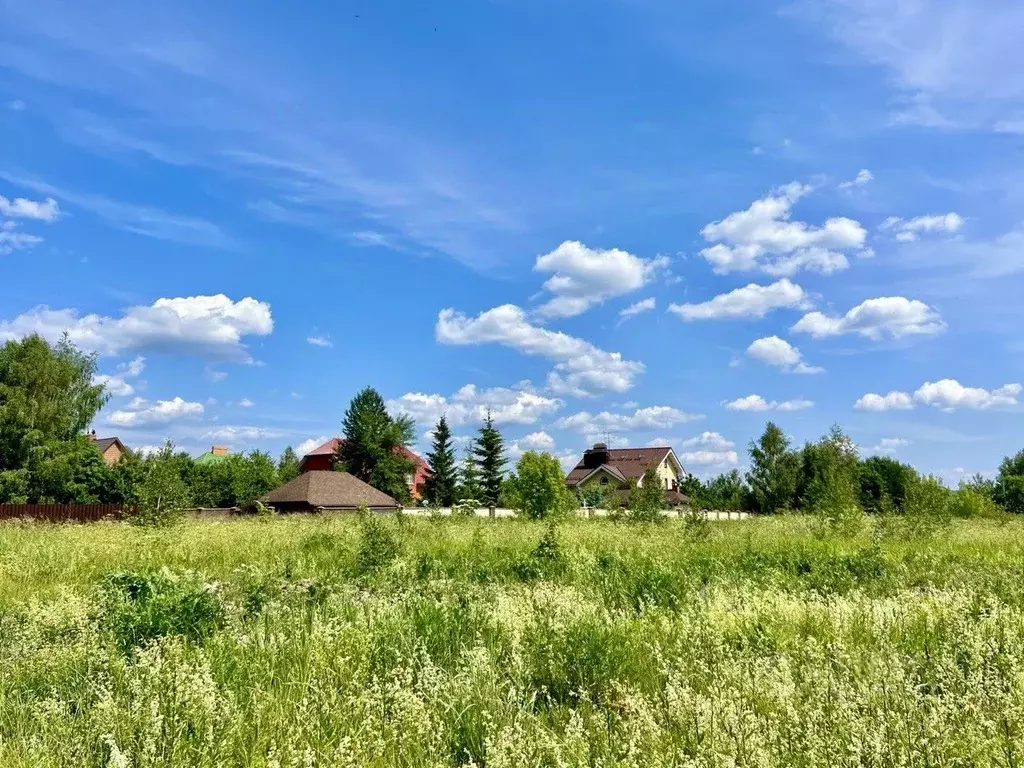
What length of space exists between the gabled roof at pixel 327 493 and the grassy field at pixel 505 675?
37314mm

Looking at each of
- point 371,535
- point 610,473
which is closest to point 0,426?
point 371,535

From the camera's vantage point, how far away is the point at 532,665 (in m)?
4.59

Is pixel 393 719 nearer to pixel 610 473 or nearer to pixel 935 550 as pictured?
pixel 935 550

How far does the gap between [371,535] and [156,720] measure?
854cm

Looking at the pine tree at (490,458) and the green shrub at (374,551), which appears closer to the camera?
the green shrub at (374,551)

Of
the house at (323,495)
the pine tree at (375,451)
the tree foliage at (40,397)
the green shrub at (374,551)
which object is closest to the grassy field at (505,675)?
the green shrub at (374,551)

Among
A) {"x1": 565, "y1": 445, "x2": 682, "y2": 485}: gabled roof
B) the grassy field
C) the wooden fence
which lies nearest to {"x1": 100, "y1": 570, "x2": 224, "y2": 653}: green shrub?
the grassy field

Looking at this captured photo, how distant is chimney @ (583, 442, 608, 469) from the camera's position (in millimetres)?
85375

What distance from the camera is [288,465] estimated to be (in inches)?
3748

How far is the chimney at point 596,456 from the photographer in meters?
85.4

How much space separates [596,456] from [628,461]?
4.33 meters

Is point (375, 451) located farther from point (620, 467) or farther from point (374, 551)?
point (374, 551)

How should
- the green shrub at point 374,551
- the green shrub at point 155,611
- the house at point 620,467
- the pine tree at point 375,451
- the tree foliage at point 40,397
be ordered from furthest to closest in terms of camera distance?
the house at point 620,467, the pine tree at point 375,451, the tree foliage at point 40,397, the green shrub at point 374,551, the green shrub at point 155,611

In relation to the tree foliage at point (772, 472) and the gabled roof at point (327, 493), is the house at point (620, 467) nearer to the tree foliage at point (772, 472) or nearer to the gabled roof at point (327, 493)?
the tree foliage at point (772, 472)
